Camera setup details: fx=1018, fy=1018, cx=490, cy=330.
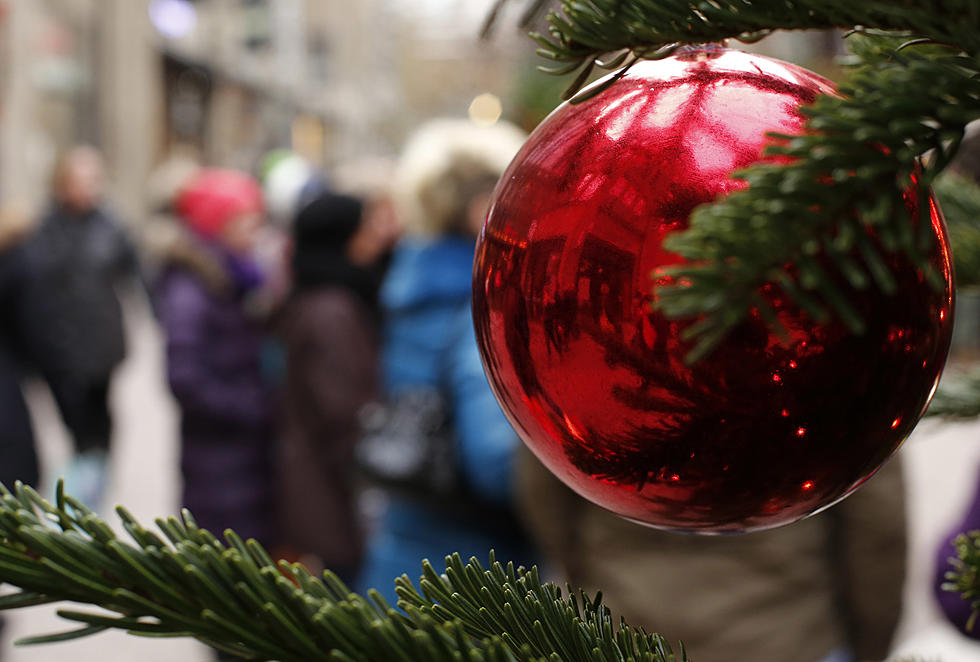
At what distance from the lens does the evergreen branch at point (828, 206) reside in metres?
0.38

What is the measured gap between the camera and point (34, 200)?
13.0 meters

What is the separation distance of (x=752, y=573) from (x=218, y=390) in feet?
8.20

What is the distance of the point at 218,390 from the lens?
4.09 metres

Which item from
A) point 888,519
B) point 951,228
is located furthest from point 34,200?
point 951,228

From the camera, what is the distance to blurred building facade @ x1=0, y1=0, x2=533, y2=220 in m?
13.5

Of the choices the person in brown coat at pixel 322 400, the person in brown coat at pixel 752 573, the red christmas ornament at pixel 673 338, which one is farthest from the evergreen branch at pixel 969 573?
the person in brown coat at pixel 322 400

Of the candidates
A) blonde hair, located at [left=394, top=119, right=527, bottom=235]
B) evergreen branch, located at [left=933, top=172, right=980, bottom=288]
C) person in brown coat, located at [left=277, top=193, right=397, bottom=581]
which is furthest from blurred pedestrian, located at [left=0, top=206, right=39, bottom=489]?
evergreen branch, located at [left=933, top=172, right=980, bottom=288]

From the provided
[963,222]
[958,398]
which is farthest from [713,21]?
[963,222]

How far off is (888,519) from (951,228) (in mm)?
1471

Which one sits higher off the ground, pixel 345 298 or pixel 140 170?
pixel 140 170

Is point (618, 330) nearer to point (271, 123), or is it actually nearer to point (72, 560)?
point (72, 560)

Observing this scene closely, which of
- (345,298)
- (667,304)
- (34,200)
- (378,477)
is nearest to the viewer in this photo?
(667,304)

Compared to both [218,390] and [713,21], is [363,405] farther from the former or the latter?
[713,21]

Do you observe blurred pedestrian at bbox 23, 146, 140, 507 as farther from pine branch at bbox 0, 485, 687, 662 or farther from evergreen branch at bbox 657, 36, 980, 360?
evergreen branch at bbox 657, 36, 980, 360
